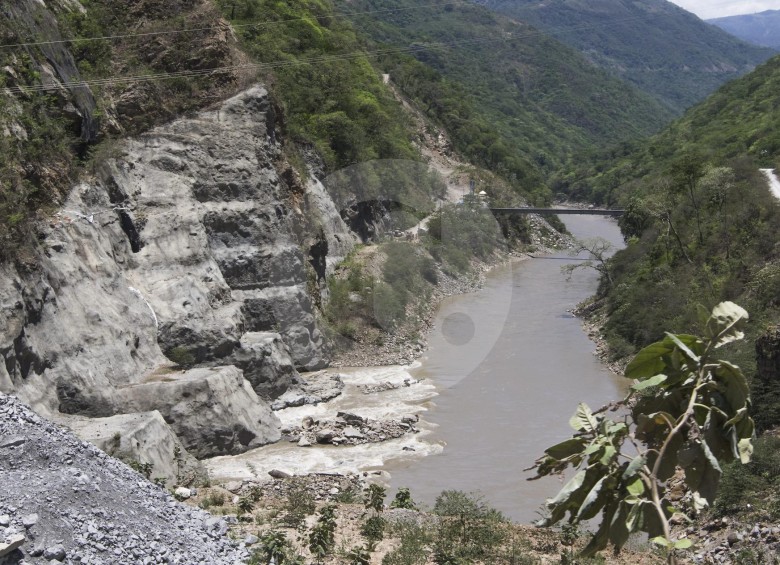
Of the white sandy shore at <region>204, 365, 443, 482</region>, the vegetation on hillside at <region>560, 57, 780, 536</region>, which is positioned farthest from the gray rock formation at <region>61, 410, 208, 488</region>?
the vegetation on hillside at <region>560, 57, 780, 536</region>

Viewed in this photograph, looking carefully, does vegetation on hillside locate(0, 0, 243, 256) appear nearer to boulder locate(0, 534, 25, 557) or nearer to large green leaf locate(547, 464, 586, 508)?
boulder locate(0, 534, 25, 557)

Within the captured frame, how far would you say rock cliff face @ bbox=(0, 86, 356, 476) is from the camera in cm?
1630

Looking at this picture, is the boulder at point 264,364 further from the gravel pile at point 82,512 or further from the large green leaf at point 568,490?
the large green leaf at point 568,490

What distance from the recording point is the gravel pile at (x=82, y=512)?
816 centimetres

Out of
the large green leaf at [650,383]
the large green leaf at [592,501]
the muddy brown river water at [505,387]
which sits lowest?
the muddy brown river water at [505,387]

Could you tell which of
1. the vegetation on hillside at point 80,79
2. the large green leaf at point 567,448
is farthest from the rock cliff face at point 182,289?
the large green leaf at point 567,448

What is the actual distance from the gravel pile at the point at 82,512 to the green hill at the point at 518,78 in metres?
61.4

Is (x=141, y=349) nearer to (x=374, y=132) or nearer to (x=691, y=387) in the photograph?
(x=691, y=387)

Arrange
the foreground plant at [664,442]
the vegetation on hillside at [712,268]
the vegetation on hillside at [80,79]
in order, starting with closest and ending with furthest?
the foreground plant at [664,442]
the vegetation on hillside at [712,268]
the vegetation on hillside at [80,79]

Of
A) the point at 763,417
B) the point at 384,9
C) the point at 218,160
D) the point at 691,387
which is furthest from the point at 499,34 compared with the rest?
the point at 691,387

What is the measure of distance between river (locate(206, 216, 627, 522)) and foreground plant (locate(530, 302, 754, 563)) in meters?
11.7

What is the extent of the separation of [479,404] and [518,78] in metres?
97.4

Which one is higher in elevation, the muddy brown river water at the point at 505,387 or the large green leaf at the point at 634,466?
the large green leaf at the point at 634,466

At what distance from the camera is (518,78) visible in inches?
4464
